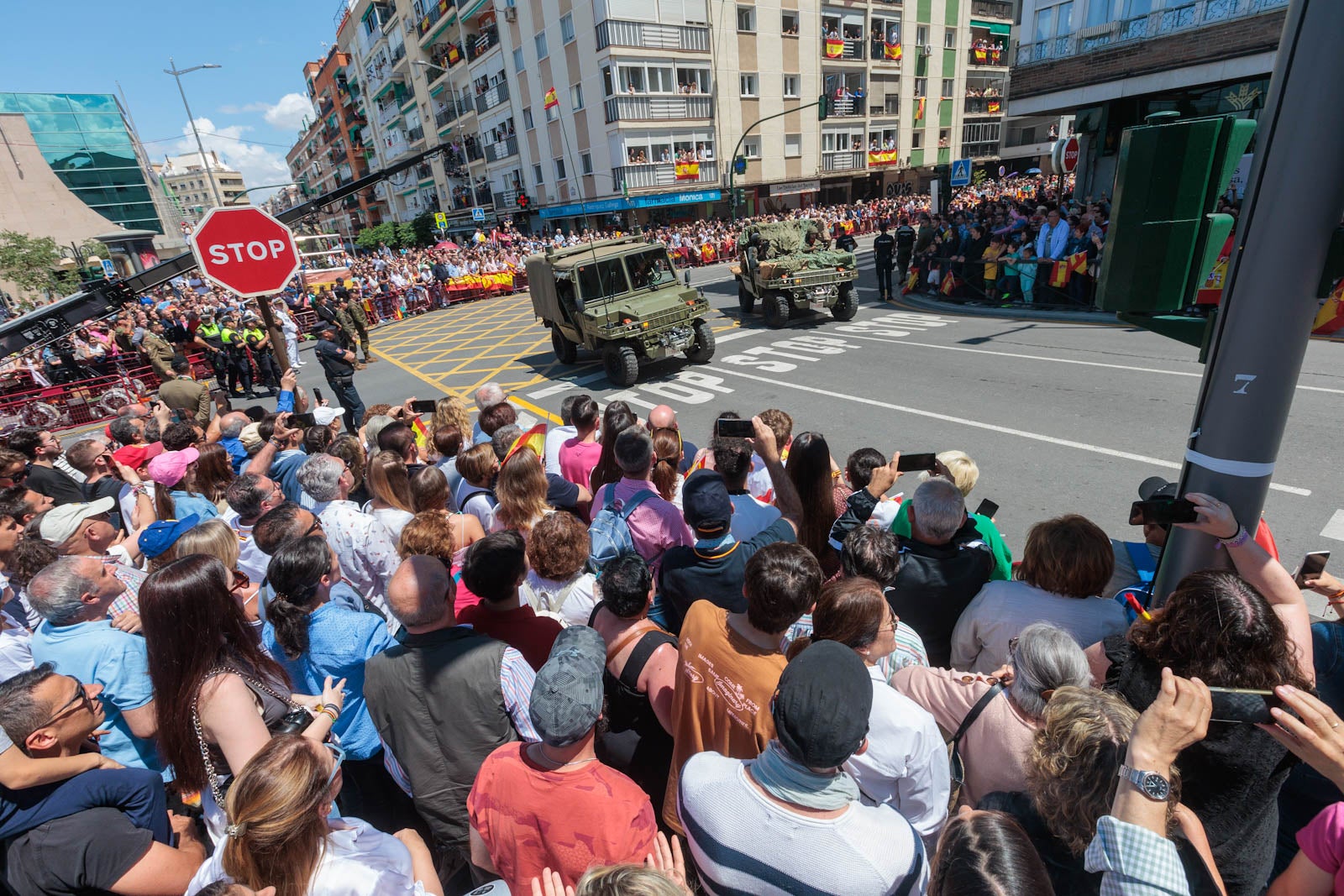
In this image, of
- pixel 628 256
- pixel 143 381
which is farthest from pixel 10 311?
pixel 628 256

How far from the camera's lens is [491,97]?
39.2m

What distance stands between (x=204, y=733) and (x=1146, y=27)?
71.2ft

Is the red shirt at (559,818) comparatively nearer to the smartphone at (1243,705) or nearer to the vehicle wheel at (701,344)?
the smartphone at (1243,705)

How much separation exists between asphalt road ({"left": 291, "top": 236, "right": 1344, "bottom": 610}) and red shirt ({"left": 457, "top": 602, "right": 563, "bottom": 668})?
153 inches

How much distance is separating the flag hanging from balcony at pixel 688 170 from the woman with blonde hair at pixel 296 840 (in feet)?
114

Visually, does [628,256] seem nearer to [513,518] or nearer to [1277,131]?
[513,518]

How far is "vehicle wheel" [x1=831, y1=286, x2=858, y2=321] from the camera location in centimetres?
1357

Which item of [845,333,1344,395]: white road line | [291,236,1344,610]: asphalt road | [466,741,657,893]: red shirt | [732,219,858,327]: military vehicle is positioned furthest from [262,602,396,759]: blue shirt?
[732,219,858,327]: military vehicle

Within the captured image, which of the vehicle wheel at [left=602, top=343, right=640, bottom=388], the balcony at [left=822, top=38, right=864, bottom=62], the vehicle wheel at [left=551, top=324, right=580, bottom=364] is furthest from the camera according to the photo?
the balcony at [left=822, top=38, right=864, bottom=62]

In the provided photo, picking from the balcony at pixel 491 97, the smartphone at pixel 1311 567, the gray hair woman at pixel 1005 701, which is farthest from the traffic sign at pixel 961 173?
the balcony at pixel 491 97

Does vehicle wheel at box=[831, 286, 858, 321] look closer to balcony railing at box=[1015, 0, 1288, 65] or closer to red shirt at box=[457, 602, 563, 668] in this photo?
balcony railing at box=[1015, 0, 1288, 65]

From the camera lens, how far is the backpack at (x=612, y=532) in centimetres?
324

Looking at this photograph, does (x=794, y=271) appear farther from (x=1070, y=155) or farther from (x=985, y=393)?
(x=1070, y=155)

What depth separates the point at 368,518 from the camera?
379cm
